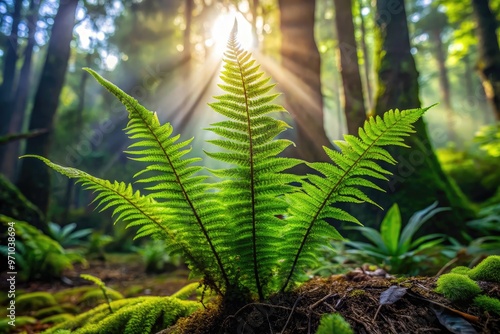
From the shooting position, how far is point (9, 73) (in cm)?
1922

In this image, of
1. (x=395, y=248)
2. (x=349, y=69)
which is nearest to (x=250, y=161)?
(x=395, y=248)

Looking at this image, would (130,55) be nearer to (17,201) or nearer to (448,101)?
(17,201)

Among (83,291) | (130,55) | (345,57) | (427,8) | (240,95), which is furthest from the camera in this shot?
(427,8)

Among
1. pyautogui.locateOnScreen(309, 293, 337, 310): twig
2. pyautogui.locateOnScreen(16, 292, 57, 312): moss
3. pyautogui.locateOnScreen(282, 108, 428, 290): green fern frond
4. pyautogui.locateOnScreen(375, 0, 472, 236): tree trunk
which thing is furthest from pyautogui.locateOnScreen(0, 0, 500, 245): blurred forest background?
pyautogui.locateOnScreen(16, 292, 57, 312): moss

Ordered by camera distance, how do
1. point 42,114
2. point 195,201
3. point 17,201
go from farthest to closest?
point 42,114 → point 17,201 → point 195,201

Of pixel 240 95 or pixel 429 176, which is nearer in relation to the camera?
pixel 240 95

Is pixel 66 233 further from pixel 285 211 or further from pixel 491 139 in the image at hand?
pixel 491 139

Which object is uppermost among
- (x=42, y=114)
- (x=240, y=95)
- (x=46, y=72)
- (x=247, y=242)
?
(x=46, y=72)

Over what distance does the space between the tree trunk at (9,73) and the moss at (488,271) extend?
76.2ft

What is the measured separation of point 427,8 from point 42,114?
28.2 metres

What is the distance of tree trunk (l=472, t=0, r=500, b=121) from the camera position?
640cm

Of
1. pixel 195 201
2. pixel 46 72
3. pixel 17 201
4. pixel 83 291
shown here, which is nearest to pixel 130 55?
pixel 46 72

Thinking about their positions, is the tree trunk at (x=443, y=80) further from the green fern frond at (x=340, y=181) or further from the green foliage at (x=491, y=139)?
the green fern frond at (x=340, y=181)

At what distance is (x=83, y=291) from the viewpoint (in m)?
3.38
